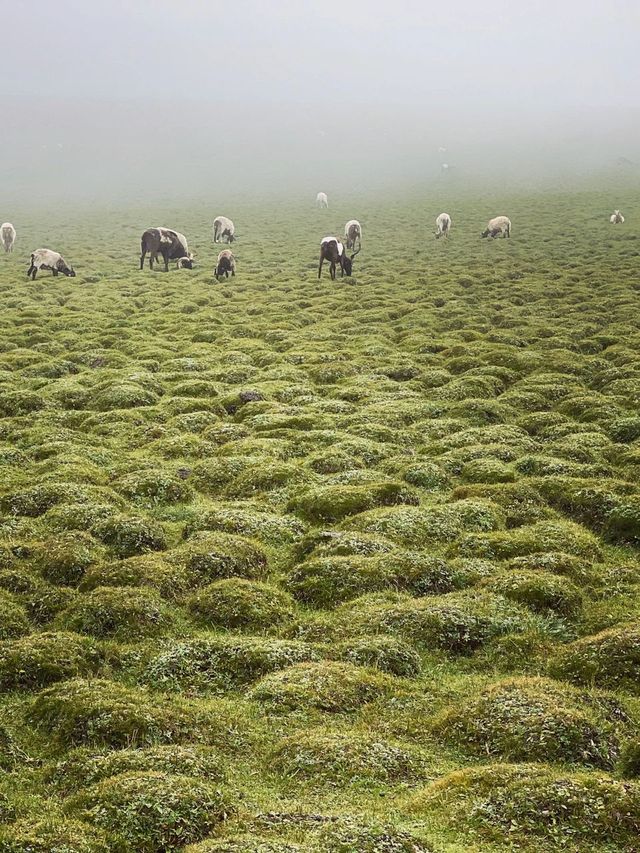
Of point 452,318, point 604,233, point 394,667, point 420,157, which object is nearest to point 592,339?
point 452,318

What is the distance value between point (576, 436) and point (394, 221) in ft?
168

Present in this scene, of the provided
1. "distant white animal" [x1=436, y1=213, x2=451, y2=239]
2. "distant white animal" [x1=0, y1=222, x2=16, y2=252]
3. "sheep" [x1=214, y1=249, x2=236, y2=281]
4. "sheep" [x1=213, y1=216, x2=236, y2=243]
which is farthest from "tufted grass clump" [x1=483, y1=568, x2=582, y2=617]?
"distant white animal" [x1=0, y1=222, x2=16, y2=252]

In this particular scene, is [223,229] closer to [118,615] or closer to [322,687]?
[118,615]

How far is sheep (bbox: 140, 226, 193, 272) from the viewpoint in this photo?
142 ft

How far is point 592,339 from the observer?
25500mm

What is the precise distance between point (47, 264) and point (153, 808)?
38206mm

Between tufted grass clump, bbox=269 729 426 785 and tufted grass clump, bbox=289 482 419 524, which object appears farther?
tufted grass clump, bbox=289 482 419 524

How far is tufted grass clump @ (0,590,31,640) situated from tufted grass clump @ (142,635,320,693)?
188 centimetres

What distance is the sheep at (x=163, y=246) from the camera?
43219 mm

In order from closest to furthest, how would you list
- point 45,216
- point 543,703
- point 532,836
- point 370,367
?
point 532,836
point 543,703
point 370,367
point 45,216

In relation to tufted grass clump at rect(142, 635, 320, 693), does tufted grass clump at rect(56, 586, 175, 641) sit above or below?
above

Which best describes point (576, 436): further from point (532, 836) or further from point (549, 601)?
point (532, 836)

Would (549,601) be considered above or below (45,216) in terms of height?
below

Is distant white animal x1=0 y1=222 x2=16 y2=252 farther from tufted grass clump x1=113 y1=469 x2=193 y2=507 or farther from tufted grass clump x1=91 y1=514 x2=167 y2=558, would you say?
tufted grass clump x1=91 y1=514 x2=167 y2=558
